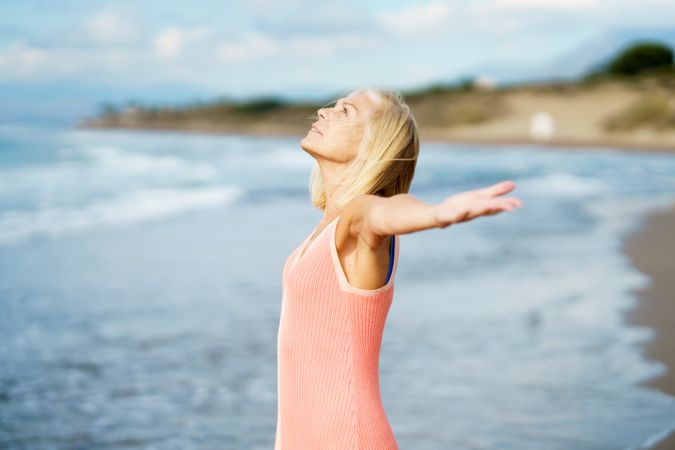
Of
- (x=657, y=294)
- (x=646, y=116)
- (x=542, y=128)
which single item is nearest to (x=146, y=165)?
(x=657, y=294)

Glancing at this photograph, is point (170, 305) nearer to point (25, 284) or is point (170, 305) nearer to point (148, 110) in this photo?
point (25, 284)

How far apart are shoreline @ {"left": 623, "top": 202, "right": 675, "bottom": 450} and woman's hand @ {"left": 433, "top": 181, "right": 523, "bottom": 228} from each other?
3.36 meters

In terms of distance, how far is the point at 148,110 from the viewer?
3962 inches

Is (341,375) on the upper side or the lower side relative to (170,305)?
upper

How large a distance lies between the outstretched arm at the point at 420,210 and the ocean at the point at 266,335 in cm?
294

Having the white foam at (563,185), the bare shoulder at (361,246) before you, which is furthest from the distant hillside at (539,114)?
the bare shoulder at (361,246)

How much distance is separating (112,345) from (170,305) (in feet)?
4.51

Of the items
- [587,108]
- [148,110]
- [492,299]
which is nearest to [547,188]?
[492,299]

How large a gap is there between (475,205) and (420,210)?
0.15m

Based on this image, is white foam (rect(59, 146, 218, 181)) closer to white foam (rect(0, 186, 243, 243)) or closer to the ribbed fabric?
white foam (rect(0, 186, 243, 243))

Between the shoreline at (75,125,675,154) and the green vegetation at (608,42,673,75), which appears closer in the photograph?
the shoreline at (75,125,675,154)

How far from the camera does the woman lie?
2012 millimetres

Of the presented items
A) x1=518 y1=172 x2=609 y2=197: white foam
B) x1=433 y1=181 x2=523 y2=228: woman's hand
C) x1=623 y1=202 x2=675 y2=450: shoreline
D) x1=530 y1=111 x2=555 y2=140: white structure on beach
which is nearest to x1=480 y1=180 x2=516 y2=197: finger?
x1=433 y1=181 x2=523 y2=228: woman's hand

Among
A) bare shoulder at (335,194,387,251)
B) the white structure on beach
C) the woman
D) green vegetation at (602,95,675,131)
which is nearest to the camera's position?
bare shoulder at (335,194,387,251)
